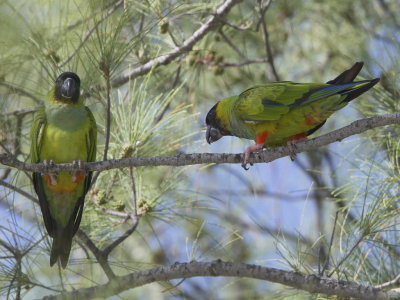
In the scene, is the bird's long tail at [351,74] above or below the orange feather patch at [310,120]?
above

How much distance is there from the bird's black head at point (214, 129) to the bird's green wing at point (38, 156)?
3.47ft

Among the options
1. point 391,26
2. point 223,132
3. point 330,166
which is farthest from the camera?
point 330,166

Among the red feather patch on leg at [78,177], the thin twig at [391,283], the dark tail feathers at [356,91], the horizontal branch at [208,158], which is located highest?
the dark tail feathers at [356,91]

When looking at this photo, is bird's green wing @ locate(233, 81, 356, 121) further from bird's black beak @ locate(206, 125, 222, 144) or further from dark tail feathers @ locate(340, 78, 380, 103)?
bird's black beak @ locate(206, 125, 222, 144)

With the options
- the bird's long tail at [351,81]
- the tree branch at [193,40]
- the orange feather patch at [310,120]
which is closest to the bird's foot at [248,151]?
the orange feather patch at [310,120]

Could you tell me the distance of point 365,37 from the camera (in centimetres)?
595

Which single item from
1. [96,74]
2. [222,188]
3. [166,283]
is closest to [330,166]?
[222,188]

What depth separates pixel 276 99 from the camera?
3.68 metres

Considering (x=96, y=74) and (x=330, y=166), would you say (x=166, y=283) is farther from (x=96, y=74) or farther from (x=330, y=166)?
(x=330, y=166)

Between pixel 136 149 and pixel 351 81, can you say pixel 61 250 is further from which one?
pixel 351 81

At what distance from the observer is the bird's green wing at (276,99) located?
3531 mm

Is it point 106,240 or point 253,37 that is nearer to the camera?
point 106,240

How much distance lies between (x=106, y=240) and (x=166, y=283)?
1.55 ft

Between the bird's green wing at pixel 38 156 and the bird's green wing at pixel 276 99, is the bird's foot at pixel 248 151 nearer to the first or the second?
the bird's green wing at pixel 276 99
